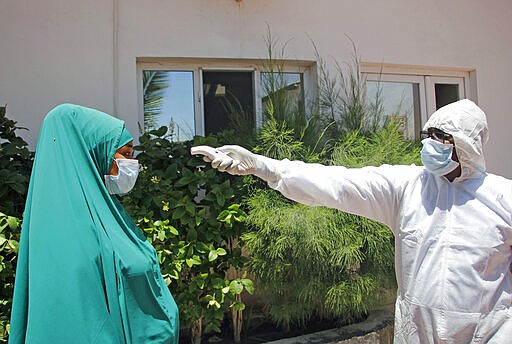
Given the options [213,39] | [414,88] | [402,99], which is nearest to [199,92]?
[213,39]

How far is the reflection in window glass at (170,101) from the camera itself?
3.66 metres

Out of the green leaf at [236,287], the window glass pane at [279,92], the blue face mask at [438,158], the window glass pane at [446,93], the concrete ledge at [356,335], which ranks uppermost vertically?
the window glass pane at [446,93]

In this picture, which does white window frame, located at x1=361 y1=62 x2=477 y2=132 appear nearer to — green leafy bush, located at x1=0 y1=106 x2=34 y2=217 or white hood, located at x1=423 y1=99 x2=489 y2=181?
white hood, located at x1=423 y1=99 x2=489 y2=181

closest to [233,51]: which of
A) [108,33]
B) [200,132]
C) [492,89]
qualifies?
[200,132]

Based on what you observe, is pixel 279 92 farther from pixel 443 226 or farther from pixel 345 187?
pixel 443 226

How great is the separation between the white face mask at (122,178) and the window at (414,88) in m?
2.82

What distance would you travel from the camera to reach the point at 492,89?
4.46 metres

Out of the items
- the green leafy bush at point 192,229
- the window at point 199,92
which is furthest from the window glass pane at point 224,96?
the green leafy bush at point 192,229

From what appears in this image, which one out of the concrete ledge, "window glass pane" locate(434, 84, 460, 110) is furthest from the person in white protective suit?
"window glass pane" locate(434, 84, 460, 110)

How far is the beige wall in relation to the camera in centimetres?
329

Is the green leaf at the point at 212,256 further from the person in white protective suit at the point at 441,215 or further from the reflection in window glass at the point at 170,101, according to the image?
the reflection in window glass at the point at 170,101

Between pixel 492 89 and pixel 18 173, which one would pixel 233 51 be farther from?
pixel 492 89

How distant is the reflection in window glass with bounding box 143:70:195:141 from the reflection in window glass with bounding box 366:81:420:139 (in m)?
1.58

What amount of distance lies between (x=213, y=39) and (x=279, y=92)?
76 cm
